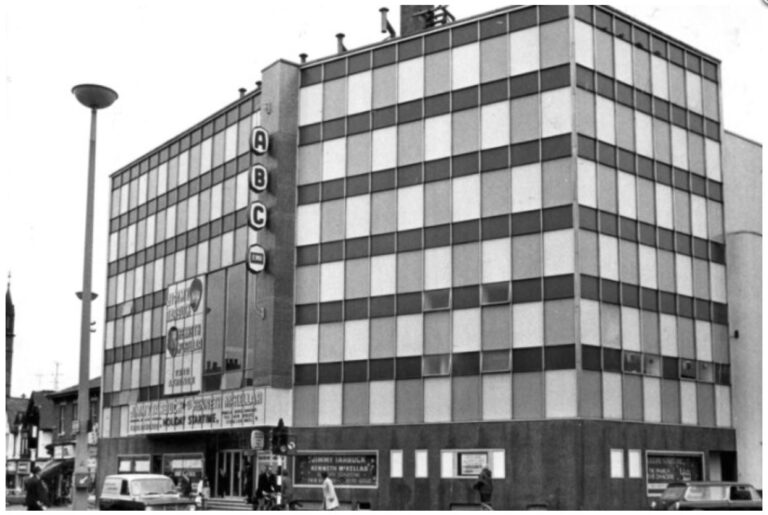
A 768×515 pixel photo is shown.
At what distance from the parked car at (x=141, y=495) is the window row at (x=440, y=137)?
20256 millimetres

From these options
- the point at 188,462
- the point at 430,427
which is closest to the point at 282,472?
the point at 430,427

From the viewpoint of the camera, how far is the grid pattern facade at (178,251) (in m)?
51.5

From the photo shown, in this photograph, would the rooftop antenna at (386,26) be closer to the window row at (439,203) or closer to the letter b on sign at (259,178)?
the window row at (439,203)

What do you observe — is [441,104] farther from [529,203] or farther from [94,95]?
[94,95]

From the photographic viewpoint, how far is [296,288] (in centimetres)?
4844

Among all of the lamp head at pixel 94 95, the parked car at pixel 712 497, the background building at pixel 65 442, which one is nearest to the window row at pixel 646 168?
the parked car at pixel 712 497

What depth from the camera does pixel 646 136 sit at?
1690 inches

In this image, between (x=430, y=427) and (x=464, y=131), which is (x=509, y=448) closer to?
(x=430, y=427)

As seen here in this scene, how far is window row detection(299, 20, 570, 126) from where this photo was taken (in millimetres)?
41875

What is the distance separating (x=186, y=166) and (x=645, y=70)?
26.3 meters

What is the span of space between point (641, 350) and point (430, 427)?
9.13 metres

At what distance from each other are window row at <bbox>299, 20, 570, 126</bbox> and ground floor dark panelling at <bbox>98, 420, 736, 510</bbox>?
14475 mm

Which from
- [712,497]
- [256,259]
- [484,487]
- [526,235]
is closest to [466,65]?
[526,235]

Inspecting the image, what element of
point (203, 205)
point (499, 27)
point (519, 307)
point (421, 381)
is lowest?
point (421, 381)
